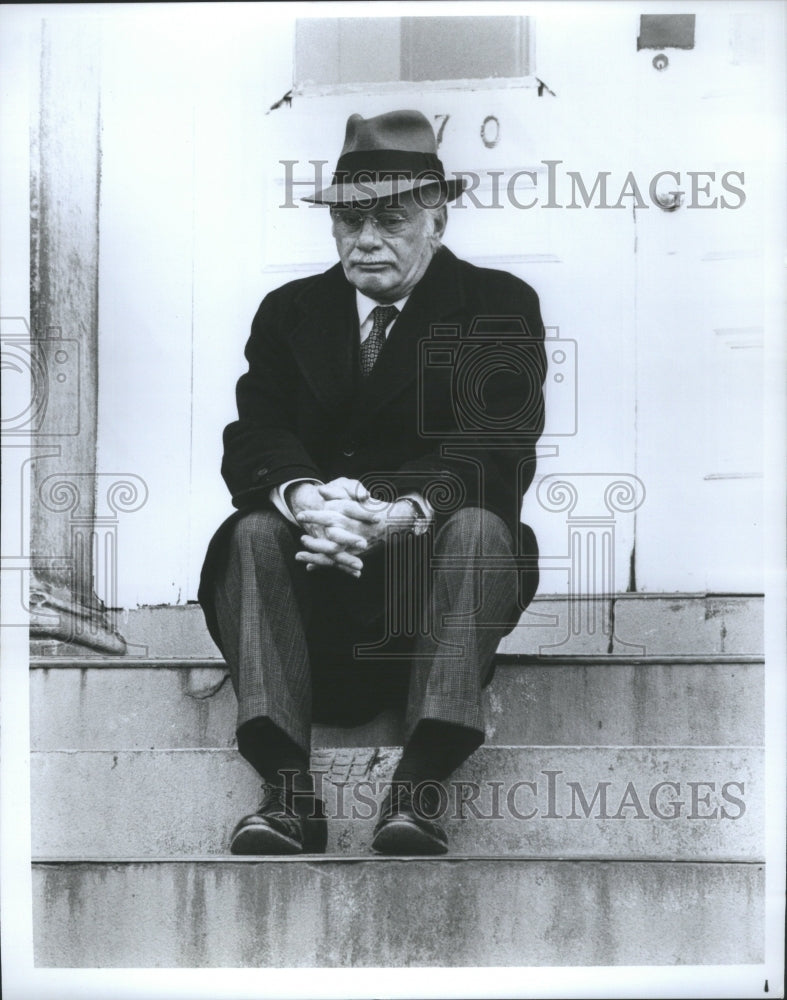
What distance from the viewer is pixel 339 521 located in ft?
12.1

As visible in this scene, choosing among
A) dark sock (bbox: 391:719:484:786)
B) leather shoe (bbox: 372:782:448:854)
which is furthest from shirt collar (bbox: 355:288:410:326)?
leather shoe (bbox: 372:782:448:854)

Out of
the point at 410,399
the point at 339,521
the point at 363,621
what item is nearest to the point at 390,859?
the point at 363,621

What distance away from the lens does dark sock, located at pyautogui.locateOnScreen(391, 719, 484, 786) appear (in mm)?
3561

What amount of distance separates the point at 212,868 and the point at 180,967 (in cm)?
25

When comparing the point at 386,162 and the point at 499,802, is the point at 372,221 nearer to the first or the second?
the point at 386,162

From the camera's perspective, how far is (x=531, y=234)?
3.87m

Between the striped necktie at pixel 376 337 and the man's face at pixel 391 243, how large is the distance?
32mm

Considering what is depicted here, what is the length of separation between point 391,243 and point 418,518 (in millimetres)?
671

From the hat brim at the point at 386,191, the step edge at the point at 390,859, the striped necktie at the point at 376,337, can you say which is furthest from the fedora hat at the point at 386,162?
the step edge at the point at 390,859

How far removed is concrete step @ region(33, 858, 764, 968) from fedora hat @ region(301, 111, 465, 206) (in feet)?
5.04

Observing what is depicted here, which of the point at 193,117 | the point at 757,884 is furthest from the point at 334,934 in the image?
the point at 193,117

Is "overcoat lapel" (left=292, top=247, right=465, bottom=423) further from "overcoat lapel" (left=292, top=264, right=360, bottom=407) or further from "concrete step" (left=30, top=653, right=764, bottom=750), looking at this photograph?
"concrete step" (left=30, top=653, right=764, bottom=750)

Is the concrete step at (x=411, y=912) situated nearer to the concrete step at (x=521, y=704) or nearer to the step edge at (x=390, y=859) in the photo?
the step edge at (x=390, y=859)

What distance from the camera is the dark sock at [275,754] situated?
361 centimetres
